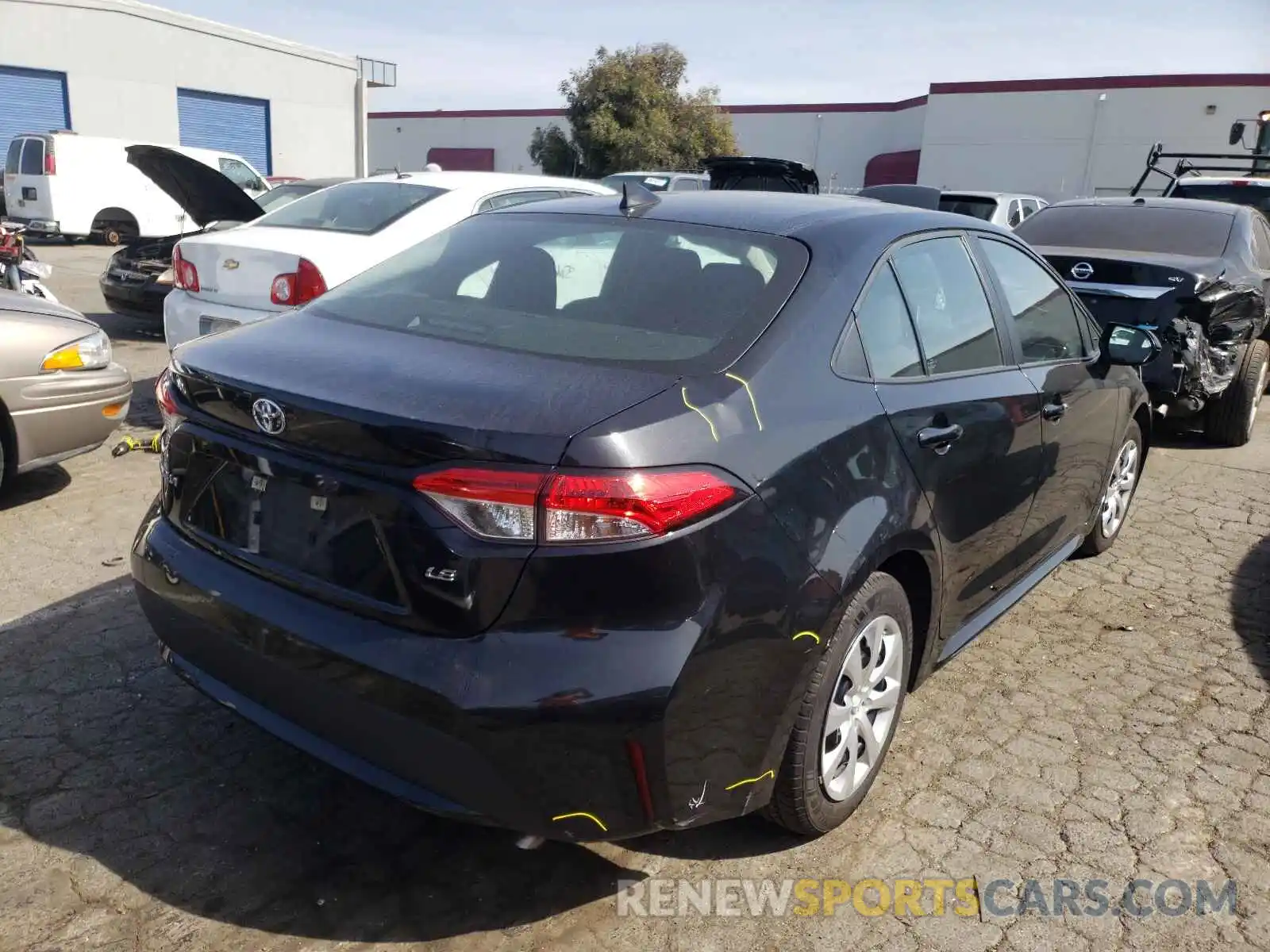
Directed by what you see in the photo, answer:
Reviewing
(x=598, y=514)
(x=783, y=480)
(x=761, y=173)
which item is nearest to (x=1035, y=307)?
(x=783, y=480)

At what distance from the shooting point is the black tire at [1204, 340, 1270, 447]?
7.31 metres

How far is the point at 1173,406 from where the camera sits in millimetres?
6863

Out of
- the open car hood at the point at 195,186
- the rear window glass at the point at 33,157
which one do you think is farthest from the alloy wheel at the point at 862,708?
the rear window glass at the point at 33,157

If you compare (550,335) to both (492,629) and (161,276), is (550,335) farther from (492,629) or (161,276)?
(161,276)

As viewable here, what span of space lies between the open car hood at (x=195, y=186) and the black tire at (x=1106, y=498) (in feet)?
19.0

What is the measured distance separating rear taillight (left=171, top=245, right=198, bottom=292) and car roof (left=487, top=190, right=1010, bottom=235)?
3.28 meters

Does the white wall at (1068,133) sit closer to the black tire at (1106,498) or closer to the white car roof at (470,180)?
the white car roof at (470,180)

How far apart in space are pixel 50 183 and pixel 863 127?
2763 centimetres

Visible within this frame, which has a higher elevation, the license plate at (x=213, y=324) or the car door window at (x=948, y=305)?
the car door window at (x=948, y=305)

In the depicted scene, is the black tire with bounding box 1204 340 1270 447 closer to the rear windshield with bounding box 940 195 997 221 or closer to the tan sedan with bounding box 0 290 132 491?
the rear windshield with bounding box 940 195 997 221

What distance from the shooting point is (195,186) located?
24.5ft

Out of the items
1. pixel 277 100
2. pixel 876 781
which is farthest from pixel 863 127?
pixel 876 781

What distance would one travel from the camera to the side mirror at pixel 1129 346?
13.6ft

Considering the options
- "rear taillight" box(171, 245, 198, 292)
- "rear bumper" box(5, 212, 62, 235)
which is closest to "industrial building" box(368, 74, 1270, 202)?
"rear bumper" box(5, 212, 62, 235)
